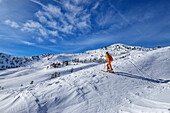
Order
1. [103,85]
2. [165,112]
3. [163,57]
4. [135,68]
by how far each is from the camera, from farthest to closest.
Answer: [163,57], [135,68], [103,85], [165,112]

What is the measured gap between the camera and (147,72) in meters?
9.73

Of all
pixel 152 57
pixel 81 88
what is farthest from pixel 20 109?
pixel 152 57

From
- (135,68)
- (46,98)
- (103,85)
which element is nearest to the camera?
(46,98)

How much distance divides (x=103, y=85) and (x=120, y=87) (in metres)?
1.12

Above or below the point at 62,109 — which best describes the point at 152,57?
above

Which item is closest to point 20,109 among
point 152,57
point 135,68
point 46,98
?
point 46,98

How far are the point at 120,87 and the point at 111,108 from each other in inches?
89.6

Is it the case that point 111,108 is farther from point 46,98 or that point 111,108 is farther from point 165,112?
point 46,98

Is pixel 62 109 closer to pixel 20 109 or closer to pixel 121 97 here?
pixel 20 109

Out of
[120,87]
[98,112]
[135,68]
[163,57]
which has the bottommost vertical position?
[98,112]

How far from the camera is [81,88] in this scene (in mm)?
5590

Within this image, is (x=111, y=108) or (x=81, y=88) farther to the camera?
(x=81, y=88)

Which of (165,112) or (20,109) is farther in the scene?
(20,109)

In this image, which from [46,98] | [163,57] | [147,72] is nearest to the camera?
[46,98]
